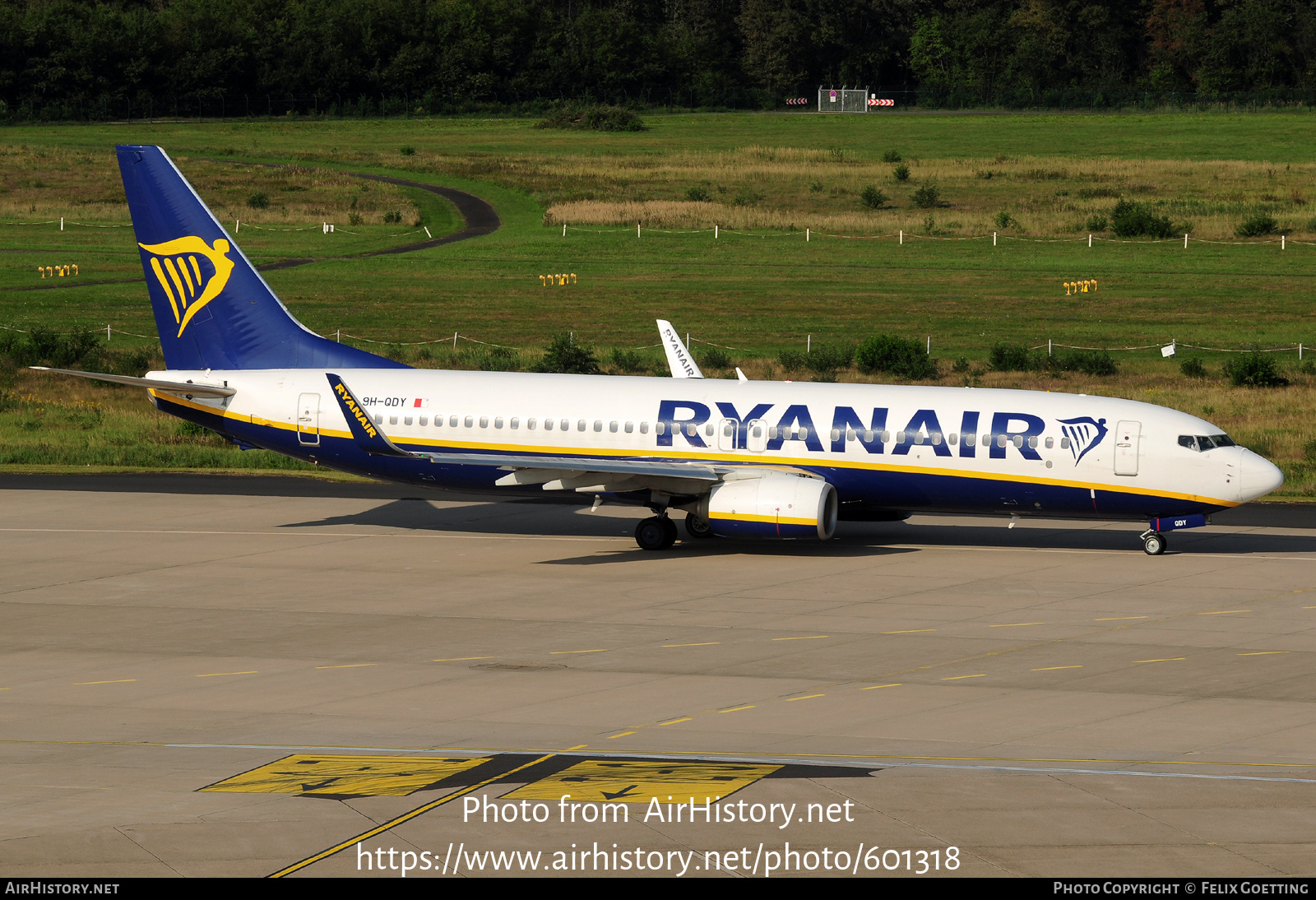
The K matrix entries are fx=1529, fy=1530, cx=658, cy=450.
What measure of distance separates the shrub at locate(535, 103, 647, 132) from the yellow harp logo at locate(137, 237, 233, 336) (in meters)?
149

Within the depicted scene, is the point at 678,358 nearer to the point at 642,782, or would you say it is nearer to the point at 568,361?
the point at 568,361

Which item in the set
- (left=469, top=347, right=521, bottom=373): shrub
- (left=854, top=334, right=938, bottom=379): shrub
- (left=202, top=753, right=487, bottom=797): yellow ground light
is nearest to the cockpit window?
(left=202, top=753, right=487, bottom=797): yellow ground light

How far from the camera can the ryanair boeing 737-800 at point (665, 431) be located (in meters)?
38.4

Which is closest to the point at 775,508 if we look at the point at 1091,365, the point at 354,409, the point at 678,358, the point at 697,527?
the point at 697,527

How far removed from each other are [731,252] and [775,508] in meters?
71.4

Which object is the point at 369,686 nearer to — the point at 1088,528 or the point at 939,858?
the point at 939,858

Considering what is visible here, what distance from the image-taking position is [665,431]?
134 feet

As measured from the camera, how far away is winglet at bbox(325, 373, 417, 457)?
39.2m

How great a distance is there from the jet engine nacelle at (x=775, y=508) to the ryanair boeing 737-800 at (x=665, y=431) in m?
0.05

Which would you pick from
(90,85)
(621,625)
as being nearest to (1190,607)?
(621,625)

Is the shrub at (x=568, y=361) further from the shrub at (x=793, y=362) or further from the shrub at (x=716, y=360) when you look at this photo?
the shrub at (x=793, y=362)

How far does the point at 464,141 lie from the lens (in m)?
179

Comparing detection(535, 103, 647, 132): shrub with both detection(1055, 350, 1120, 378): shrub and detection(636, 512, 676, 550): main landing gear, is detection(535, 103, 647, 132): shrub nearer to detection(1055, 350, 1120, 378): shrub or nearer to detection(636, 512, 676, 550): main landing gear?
detection(1055, 350, 1120, 378): shrub

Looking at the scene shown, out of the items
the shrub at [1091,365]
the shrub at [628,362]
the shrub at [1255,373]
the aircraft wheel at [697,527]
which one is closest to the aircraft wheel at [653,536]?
the aircraft wheel at [697,527]
